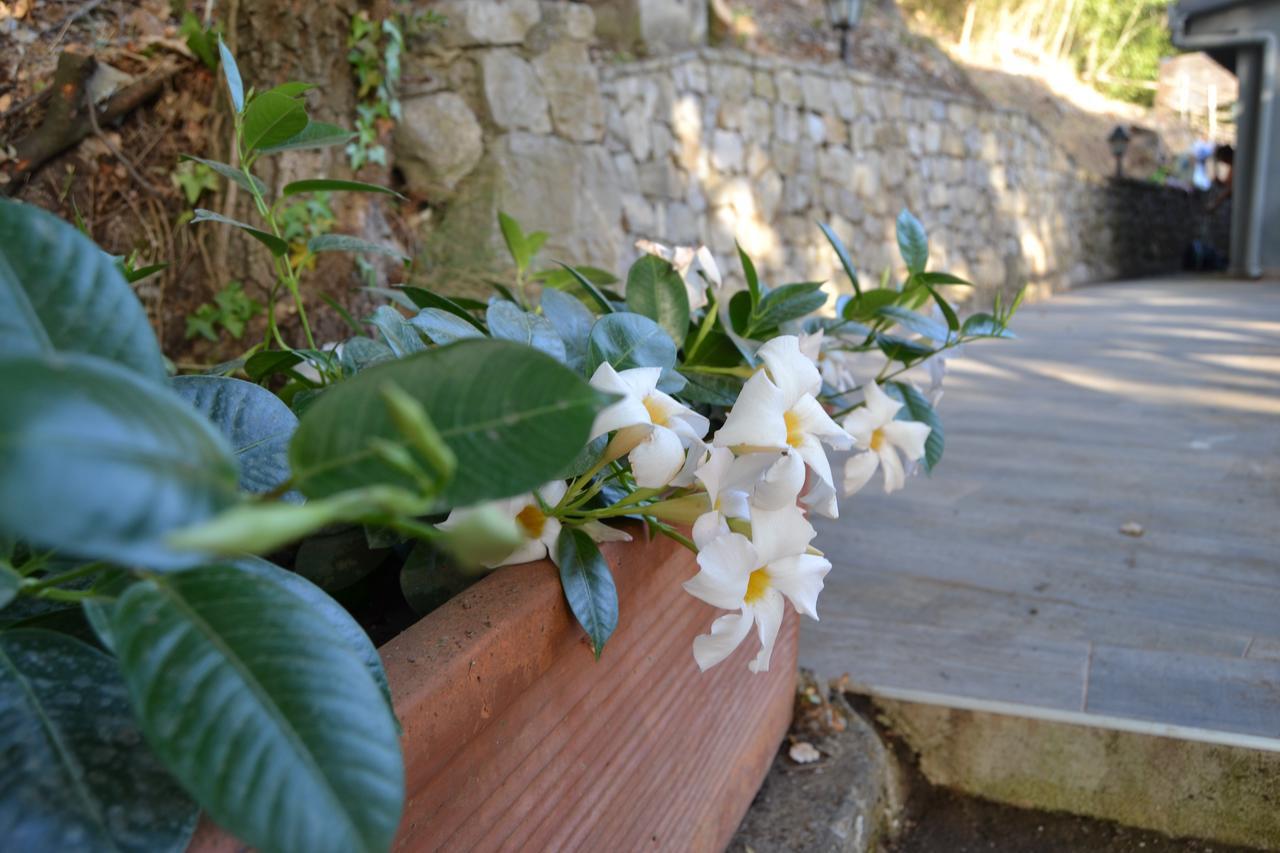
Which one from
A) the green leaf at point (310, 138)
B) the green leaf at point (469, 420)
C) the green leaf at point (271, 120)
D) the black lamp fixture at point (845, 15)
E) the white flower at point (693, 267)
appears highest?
the black lamp fixture at point (845, 15)

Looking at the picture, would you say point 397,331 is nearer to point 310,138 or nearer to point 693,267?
point 310,138

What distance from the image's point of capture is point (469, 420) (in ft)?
1.02

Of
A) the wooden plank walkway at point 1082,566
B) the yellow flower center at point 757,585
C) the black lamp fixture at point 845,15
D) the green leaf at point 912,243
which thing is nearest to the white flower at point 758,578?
the yellow flower center at point 757,585

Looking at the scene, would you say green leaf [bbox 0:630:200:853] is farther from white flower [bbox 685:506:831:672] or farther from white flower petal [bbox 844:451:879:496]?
white flower petal [bbox 844:451:879:496]

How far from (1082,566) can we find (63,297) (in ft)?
6.23

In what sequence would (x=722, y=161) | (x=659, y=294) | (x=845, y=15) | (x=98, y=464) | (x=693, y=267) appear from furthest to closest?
(x=845, y=15) → (x=722, y=161) → (x=693, y=267) → (x=659, y=294) → (x=98, y=464)

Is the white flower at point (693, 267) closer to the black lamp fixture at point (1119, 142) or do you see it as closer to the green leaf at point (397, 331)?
the green leaf at point (397, 331)

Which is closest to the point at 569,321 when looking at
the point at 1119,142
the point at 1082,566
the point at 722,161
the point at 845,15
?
the point at 1082,566

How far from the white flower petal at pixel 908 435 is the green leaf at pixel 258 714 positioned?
0.66 metres

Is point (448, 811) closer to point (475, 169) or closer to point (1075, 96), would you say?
point (475, 169)

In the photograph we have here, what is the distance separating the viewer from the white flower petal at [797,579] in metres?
0.63

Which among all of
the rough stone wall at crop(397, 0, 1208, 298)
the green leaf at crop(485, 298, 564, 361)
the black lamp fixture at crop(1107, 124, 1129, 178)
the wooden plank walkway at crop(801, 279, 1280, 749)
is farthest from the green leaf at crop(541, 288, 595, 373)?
the black lamp fixture at crop(1107, 124, 1129, 178)

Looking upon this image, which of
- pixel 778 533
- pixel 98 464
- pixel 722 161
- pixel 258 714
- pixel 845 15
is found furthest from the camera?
pixel 845 15

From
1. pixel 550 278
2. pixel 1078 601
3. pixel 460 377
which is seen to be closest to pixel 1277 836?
pixel 1078 601
